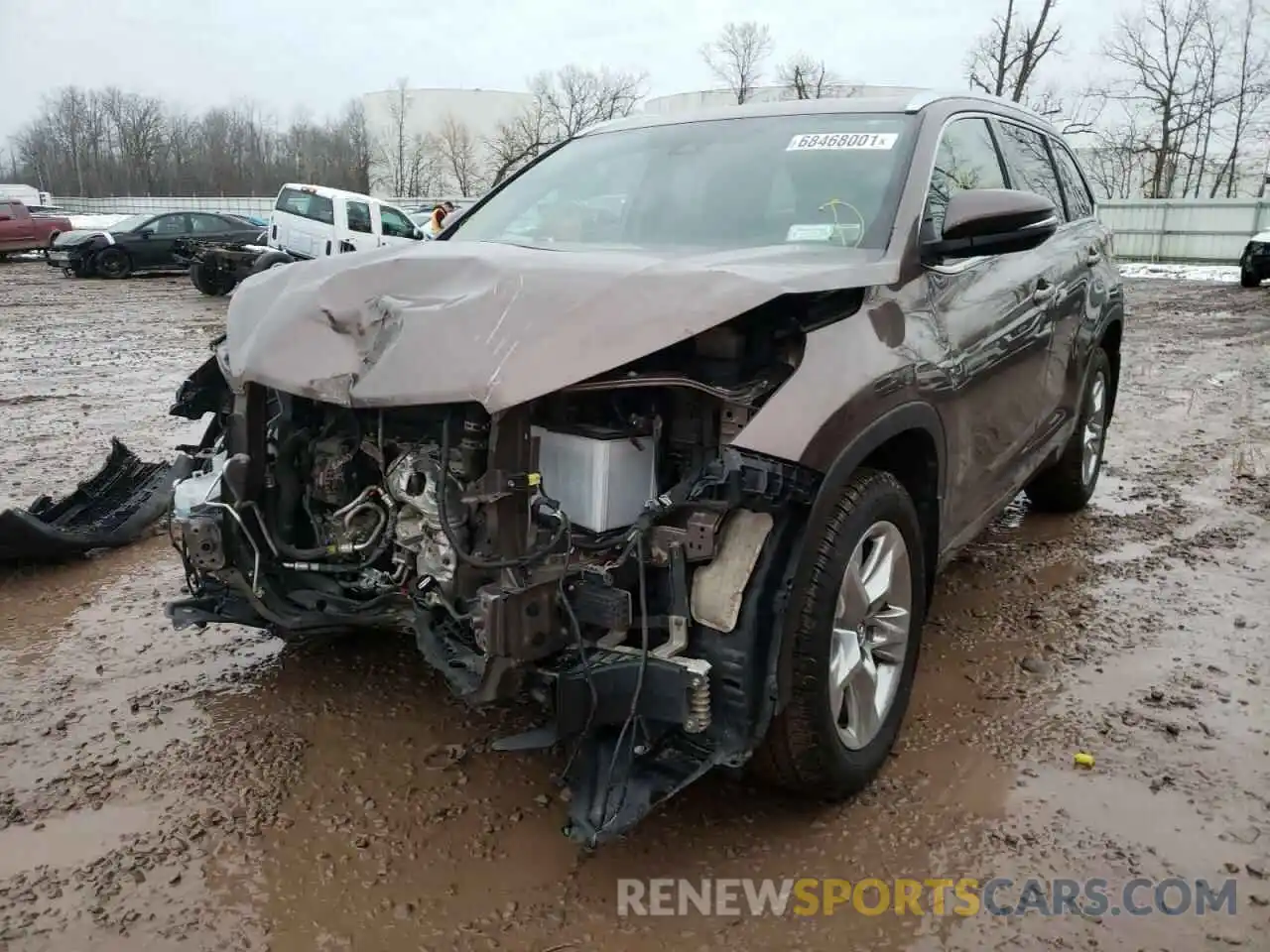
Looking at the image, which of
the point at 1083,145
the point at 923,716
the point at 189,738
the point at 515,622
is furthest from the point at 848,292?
the point at 1083,145

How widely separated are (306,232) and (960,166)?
49.9 ft

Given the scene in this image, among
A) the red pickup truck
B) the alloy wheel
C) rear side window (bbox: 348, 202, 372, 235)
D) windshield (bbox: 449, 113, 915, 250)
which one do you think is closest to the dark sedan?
rear side window (bbox: 348, 202, 372, 235)

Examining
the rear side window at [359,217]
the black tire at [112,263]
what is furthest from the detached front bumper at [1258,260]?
the black tire at [112,263]

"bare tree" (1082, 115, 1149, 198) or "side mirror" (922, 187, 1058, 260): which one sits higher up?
"bare tree" (1082, 115, 1149, 198)

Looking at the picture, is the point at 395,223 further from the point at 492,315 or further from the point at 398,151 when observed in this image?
A: the point at 398,151

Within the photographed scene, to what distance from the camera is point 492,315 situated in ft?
7.67

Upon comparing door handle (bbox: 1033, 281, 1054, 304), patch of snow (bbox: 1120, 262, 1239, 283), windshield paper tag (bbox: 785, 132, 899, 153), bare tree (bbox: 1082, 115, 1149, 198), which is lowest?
patch of snow (bbox: 1120, 262, 1239, 283)

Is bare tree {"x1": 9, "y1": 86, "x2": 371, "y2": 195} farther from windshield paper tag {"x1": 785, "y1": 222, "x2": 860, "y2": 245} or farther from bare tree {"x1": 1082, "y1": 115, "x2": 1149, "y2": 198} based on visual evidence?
windshield paper tag {"x1": 785, "y1": 222, "x2": 860, "y2": 245}

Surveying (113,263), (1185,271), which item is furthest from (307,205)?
(1185,271)

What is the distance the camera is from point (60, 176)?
2911 inches

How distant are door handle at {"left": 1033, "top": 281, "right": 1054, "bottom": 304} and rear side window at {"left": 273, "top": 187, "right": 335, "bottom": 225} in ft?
48.7

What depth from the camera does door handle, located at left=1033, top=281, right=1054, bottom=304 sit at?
3.76 meters

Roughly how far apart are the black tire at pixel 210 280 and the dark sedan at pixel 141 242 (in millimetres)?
3401

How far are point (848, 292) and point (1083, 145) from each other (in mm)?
46539
